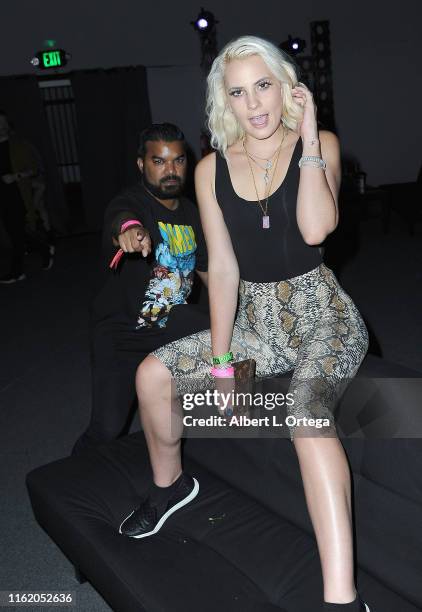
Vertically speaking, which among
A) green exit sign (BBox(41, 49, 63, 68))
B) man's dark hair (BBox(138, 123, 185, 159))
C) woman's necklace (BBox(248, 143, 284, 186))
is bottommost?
woman's necklace (BBox(248, 143, 284, 186))

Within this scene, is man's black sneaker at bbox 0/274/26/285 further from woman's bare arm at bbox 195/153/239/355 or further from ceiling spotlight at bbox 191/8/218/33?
woman's bare arm at bbox 195/153/239/355

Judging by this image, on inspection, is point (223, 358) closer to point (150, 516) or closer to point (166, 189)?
point (150, 516)

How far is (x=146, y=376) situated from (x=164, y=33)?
8.33 metres

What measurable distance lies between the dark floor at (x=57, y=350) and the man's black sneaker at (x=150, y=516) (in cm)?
36

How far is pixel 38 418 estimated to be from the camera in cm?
342

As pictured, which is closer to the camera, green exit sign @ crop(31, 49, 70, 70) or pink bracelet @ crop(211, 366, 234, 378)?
pink bracelet @ crop(211, 366, 234, 378)

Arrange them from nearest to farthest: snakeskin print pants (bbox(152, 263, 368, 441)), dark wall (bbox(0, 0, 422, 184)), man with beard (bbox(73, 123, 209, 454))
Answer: snakeskin print pants (bbox(152, 263, 368, 441)) → man with beard (bbox(73, 123, 209, 454)) → dark wall (bbox(0, 0, 422, 184))

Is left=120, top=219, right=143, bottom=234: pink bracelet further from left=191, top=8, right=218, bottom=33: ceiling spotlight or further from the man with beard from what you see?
left=191, top=8, right=218, bottom=33: ceiling spotlight

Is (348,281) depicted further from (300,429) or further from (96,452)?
(300,429)

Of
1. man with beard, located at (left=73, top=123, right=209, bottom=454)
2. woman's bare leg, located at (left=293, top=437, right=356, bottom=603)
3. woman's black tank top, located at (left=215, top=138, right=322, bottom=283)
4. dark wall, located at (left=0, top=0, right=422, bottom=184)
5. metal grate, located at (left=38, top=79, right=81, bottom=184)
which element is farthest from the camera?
metal grate, located at (left=38, top=79, right=81, bottom=184)

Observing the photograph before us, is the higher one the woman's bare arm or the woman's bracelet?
the woman's bracelet

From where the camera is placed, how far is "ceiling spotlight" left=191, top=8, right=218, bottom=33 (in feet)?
27.7

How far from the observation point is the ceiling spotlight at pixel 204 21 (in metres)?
8.45

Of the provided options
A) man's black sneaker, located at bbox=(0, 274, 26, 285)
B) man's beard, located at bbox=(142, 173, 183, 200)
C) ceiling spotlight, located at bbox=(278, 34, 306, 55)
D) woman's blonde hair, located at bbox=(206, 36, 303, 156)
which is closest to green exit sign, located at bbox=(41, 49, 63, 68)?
ceiling spotlight, located at bbox=(278, 34, 306, 55)
